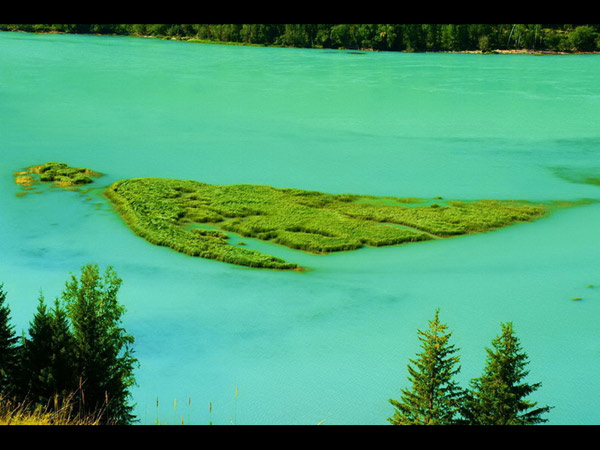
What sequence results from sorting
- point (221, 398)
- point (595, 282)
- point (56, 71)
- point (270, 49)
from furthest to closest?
point (270, 49) → point (56, 71) → point (595, 282) → point (221, 398)

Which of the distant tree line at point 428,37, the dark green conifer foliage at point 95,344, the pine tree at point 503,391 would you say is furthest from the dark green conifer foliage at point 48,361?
the distant tree line at point 428,37

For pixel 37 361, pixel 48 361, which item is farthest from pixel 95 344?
pixel 37 361

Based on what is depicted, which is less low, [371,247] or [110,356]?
[110,356]

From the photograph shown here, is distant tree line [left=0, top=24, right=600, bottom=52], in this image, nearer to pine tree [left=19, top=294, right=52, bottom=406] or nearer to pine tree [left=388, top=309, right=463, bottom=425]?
pine tree [left=388, top=309, right=463, bottom=425]

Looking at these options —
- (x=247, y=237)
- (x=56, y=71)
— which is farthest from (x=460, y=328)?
(x=56, y=71)
